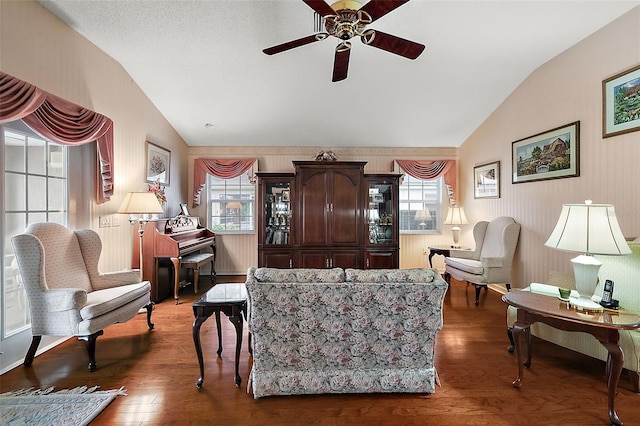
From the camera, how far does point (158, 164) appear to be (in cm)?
413

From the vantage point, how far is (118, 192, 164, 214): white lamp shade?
3113 millimetres

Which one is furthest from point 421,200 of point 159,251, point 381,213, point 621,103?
point 159,251

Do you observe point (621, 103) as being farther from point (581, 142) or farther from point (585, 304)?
point (585, 304)

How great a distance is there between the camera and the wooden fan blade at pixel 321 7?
1794mm

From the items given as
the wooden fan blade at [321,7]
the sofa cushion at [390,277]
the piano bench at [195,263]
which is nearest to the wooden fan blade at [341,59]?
the wooden fan blade at [321,7]

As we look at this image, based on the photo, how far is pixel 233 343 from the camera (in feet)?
8.70

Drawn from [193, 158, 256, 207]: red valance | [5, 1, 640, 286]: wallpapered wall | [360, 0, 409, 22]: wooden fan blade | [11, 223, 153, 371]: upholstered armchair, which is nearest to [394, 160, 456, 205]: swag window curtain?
[5, 1, 640, 286]: wallpapered wall

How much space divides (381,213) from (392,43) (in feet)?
9.16

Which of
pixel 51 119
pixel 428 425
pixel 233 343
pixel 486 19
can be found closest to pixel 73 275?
pixel 51 119

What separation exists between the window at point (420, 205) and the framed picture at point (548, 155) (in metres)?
1.63

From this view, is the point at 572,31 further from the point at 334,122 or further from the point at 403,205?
the point at 403,205

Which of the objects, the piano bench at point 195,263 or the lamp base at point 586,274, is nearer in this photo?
the lamp base at point 586,274

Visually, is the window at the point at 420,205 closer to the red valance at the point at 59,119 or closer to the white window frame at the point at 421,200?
the white window frame at the point at 421,200

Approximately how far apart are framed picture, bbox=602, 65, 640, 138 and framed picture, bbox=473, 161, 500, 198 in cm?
152
